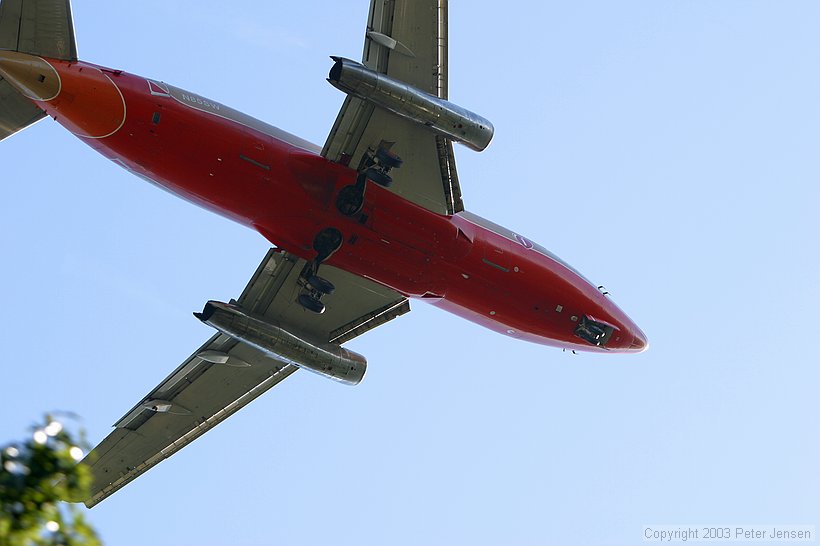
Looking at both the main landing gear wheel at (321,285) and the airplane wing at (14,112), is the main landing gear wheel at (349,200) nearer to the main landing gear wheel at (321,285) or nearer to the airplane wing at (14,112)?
the main landing gear wheel at (321,285)

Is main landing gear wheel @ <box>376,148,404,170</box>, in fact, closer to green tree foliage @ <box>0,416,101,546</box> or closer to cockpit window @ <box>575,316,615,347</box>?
cockpit window @ <box>575,316,615,347</box>

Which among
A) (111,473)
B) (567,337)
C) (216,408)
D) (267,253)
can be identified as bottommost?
(111,473)

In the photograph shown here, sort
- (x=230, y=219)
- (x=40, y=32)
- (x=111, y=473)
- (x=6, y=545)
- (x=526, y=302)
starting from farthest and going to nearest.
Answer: (x=111, y=473) → (x=526, y=302) → (x=230, y=219) → (x=40, y=32) → (x=6, y=545)

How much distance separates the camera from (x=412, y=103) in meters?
32.1

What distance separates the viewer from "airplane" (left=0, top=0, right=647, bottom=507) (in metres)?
31.0

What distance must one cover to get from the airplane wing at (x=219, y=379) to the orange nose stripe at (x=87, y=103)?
31.4 feet

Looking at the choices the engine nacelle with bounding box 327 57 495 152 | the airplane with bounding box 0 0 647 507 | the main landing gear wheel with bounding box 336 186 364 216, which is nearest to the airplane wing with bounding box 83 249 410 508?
the airplane with bounding box 0 0 647 507

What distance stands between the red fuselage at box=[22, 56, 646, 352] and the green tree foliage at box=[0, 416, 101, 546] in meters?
21.6

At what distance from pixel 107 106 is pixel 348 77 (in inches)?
279

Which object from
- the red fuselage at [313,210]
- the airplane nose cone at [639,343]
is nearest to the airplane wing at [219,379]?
the red fuselage at [313,210]

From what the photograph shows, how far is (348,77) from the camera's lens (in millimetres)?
31078

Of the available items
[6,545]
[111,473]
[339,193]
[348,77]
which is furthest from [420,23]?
[6,545]

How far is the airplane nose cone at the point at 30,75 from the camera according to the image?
2930 centimetres

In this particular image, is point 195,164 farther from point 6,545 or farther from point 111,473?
point 6,545
